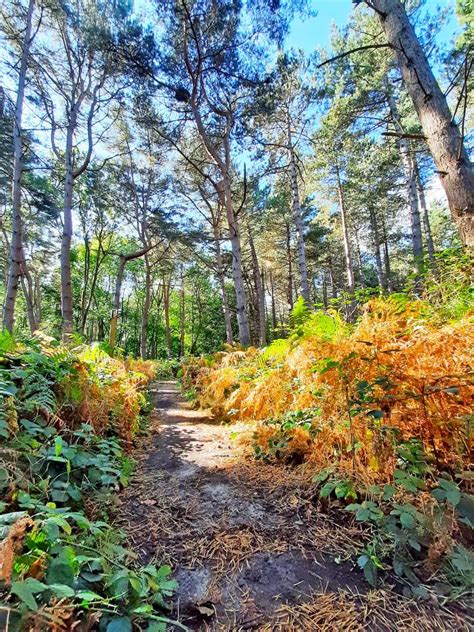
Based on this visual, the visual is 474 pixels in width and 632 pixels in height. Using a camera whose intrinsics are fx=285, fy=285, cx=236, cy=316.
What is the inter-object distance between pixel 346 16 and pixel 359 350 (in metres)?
14.2

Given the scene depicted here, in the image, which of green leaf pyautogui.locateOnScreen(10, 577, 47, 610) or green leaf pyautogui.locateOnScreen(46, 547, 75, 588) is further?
green leaf pyautogui.locateOnScreen(46, 547, 75, 588)

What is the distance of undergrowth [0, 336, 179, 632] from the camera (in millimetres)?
840

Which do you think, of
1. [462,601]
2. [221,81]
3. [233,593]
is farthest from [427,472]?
[221,81]

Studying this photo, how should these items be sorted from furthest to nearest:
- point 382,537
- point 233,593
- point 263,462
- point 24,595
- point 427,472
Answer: point 263,462 → point 427,472 → point 382,537 → point 233,593 → point 24,595

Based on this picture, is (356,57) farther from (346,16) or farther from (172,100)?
(172,100)

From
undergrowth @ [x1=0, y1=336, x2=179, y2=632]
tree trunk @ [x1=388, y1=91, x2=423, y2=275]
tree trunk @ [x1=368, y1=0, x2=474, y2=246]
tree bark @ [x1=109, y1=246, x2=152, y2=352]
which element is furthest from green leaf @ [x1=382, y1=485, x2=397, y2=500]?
tree trunk @ [x1=388, y1=91, x2=423, y2=275]

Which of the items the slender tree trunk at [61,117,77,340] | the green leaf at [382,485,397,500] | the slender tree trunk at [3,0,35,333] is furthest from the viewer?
the slender tree trunk at [61,117,77,340]

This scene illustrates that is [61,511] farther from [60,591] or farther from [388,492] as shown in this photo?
[388,492]

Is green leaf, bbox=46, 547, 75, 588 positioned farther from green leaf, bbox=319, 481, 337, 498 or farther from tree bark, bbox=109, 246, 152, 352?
tree bark, bbox=109, 246, 152, 352

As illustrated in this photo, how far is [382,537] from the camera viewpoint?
1.43m

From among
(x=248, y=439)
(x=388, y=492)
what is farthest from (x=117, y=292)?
(x=388, y=492)

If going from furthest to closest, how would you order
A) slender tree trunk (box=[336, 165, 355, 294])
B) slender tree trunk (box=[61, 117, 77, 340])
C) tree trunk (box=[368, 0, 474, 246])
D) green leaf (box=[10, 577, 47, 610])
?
slender tree trunk (box=[336, 165, 355, 294]), slender tree trunk (box=[61, 117, 77, 340]), tree trunk (box=[368, 0, 474, 246]), green leaf (box=[10, 577, 47, 610])

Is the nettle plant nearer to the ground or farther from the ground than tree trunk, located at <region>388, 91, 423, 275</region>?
nearer to the ground

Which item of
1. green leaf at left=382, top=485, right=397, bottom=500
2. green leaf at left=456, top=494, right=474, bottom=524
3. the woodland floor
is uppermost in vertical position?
green leaf at left=456, top=494, right=474, bottom=524
